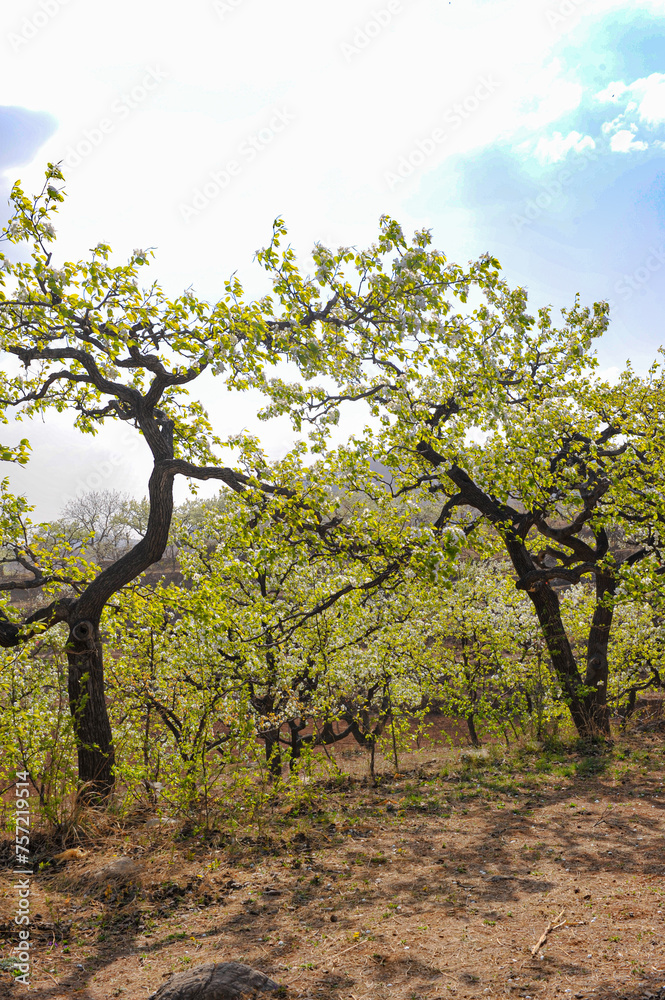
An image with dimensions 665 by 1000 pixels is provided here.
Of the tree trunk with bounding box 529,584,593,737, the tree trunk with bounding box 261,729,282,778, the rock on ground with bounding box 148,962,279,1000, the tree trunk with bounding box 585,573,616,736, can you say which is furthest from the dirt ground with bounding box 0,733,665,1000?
the tree trunk with bounding box 585,573,616,736

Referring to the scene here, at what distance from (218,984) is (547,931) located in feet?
8.94

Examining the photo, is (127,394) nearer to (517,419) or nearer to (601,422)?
(517,419)

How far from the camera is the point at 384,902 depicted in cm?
564

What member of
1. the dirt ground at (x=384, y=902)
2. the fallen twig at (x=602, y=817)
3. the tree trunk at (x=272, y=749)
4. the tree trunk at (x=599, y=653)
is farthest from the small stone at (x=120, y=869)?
the tree trunk at (x=599, y=653)

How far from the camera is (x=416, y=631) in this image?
1683 cm

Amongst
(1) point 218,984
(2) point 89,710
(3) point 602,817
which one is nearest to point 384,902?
(1) point 218,984

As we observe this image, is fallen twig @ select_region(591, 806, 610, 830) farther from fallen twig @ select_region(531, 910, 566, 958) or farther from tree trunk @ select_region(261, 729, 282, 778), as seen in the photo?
tree trunk @ select_region(261, 729, 282, 778)

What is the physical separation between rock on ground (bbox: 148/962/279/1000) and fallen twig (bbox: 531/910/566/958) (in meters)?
2.02

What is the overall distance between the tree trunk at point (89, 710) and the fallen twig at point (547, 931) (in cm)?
645

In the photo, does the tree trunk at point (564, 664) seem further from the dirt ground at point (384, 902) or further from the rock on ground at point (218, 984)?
the rock on ground at point (218, 984)

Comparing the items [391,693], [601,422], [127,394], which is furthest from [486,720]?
[127,394]

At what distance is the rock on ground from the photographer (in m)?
3.82

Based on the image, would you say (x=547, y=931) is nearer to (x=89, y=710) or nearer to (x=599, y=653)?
(x=89, y=710)

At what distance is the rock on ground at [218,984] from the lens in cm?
382
